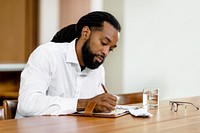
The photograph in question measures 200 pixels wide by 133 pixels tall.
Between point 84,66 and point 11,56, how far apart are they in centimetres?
134

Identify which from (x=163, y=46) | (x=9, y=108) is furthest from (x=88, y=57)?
(x=163, y=46)

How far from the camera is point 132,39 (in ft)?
11.7

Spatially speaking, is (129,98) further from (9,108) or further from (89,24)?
(9,108)

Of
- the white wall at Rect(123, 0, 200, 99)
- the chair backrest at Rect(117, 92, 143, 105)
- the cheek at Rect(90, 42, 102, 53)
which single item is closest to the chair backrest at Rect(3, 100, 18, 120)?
the cheek at Rect(90, 42, 102, 53)

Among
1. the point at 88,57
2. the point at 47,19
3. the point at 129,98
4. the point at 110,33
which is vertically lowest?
the point at 129,98

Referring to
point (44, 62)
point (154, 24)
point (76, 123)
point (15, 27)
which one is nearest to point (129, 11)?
point (154, 24)

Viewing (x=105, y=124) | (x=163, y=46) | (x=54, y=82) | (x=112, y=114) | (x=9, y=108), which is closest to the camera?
(x=105, y=124)

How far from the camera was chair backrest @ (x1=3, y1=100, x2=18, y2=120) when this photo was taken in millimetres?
1641

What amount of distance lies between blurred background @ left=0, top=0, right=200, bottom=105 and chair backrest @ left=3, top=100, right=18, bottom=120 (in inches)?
57.1

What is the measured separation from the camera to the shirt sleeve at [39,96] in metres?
1.57

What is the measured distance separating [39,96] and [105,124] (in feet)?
1.34

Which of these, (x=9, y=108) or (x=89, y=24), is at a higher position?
(x=89, y=24)

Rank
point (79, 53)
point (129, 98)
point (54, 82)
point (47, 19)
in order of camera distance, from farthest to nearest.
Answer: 1. point (47, 19)
2. point (129, 98)
3. point (79, 53)
4. point (54, 82)

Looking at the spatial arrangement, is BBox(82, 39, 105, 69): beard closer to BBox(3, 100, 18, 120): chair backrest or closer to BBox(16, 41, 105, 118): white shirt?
BBox(16, 41, 105, 118): white shirt
